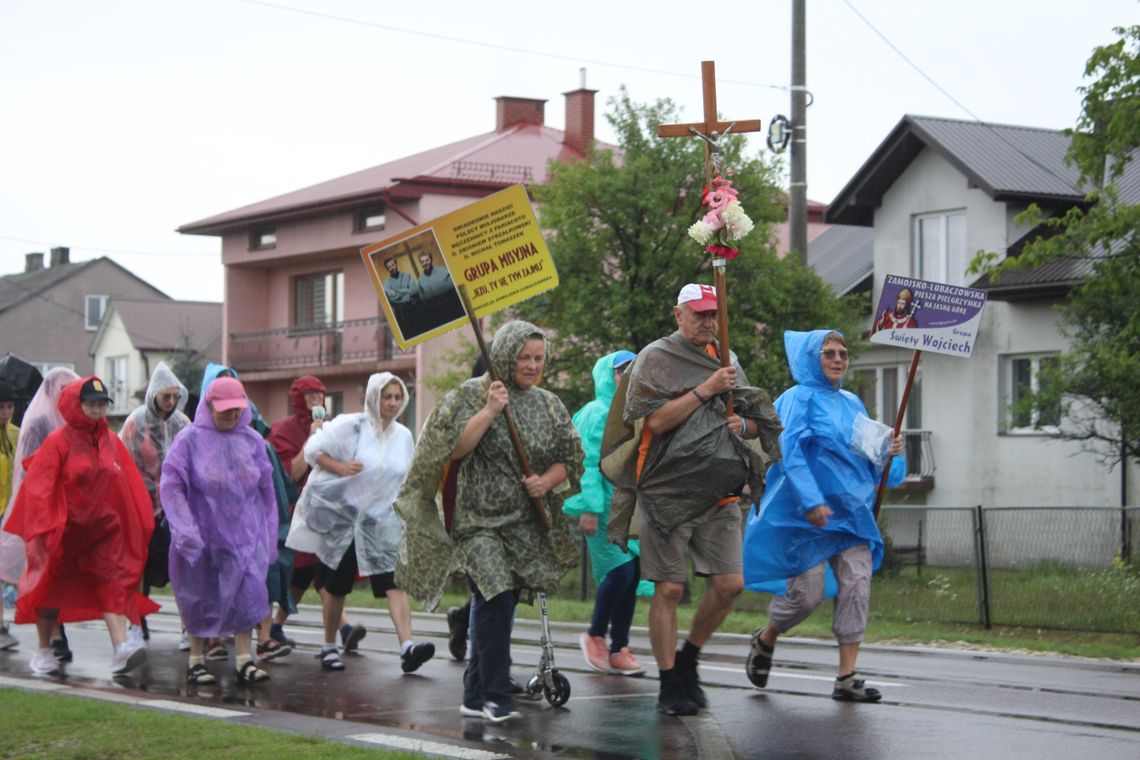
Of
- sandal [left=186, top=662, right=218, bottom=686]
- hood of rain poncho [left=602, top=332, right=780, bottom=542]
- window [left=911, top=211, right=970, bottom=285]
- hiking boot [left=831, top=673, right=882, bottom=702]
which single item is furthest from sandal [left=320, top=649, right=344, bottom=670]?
window [left=911, top=211, right=970, bottom=285]

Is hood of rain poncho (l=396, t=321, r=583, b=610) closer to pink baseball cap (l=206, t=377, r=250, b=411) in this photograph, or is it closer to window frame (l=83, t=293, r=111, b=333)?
pink baseball cap (l=206, t=377, r=250, b=411)

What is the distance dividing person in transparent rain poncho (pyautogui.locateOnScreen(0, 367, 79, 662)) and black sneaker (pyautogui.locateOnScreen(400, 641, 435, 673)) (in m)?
2.82

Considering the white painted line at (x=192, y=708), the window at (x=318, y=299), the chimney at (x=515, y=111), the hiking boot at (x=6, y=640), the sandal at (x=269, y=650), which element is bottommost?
the hiking boot at (x=6, y=640)

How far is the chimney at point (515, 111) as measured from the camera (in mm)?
47969

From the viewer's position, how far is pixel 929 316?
10.0 metres

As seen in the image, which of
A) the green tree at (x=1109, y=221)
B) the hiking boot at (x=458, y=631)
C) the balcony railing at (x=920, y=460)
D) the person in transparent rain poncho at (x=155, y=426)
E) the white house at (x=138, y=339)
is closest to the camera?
the hiking boot at (x=458, y=631)

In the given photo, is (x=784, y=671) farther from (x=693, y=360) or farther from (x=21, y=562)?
(x=21, y=562)

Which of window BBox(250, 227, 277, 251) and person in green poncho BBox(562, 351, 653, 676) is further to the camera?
window BBox(250, 227, 277, 251)

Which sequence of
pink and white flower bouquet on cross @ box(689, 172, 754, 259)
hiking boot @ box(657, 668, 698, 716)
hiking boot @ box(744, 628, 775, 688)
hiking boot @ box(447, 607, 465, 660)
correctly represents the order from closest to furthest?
pink and white flower bouquet on cross @ box(689, 172, 754, 259), hiking boot @ box(657, 668, 698, 716), hiking boot @ box(744, 628, 775, 688), hiking boot @ box(447, 607, 465, 660)

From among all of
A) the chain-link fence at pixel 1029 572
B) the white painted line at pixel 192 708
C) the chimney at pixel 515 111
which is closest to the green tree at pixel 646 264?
the chain-link fence at pixel 1029 572

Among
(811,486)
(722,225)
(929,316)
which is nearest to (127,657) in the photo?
(811,486)

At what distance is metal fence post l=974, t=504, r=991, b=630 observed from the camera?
1535 centimetres

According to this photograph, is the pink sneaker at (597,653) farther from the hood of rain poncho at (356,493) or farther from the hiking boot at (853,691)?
the hiking boot at (853,691)

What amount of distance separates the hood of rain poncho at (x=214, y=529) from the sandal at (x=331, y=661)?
72 cm
